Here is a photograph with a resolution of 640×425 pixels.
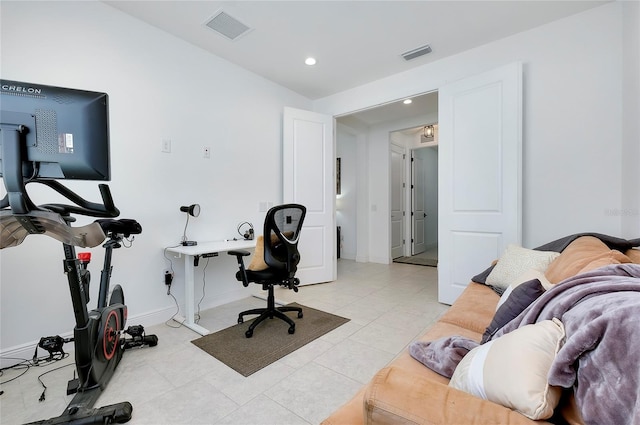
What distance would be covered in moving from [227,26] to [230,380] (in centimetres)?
299

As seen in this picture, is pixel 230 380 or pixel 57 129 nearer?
pixel 57 129

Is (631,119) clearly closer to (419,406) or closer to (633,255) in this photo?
(633,255)

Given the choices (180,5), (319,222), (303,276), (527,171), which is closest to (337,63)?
(180,5)

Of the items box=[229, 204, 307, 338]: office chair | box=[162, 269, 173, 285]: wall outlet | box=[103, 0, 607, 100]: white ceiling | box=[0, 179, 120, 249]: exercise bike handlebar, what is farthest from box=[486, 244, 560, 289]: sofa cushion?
box=[162, 269, 173, 285]: wall outlet

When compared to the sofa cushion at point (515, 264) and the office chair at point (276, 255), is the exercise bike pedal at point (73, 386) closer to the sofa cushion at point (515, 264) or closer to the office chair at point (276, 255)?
the office chair at point (276, 255)

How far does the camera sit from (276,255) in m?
2.45

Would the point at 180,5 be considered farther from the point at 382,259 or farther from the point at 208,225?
the point at 382,259

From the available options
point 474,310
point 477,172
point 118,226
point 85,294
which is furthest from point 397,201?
point 85,294

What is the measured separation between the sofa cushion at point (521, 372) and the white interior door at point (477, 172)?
224cm

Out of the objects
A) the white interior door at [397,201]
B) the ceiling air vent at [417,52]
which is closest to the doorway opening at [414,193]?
the white interior door at [397,201]

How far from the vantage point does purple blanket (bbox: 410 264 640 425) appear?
551 millimetres

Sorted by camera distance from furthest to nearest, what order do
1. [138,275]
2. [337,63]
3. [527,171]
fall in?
[337,63] → [527,171] → [138,275]

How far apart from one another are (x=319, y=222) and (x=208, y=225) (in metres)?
1.55

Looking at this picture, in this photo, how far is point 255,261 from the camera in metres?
2.50
